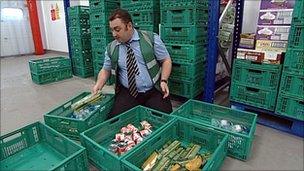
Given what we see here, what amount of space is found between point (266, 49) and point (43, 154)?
192 centimetres

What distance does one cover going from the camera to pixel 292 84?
175cm

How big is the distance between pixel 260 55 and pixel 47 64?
3035 mm

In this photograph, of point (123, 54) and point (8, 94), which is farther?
point (8, 94)

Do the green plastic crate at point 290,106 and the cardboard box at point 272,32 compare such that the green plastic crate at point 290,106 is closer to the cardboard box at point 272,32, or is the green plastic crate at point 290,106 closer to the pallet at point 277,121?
the pallet at point 277,121

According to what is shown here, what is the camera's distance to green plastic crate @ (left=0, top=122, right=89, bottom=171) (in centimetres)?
144

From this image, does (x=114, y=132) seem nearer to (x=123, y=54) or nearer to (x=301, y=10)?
(x=123, y=54)

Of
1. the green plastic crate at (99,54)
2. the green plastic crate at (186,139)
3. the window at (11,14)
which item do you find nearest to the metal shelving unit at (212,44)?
the green plastic crate at (186,139)

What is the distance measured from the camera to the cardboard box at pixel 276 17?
1.81 metres

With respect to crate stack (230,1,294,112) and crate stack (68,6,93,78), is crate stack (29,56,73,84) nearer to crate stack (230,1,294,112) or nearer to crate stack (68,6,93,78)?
crate stack (68,6,93,78)

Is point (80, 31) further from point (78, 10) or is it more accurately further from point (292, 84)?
point (292, 84)

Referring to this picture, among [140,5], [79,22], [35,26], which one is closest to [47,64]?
[79,22]

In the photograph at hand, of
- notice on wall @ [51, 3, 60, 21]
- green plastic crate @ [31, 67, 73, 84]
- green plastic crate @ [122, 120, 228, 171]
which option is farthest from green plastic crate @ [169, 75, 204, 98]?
notice on wall @ [51, 3, 60, 21]

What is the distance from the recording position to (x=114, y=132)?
1690mm

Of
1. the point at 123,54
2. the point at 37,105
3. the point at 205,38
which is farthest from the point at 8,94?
the point at 205,38
